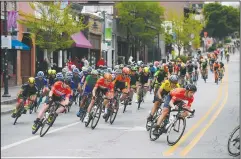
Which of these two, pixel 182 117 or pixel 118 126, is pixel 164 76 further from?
pixel 182 117

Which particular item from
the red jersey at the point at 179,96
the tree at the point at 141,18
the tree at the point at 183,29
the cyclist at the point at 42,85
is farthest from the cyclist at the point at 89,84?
the tree at the point at 183,29

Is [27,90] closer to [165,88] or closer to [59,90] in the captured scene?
[59,90]

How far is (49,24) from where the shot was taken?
3300 centimetres

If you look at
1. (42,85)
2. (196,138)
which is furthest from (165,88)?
(42,85)

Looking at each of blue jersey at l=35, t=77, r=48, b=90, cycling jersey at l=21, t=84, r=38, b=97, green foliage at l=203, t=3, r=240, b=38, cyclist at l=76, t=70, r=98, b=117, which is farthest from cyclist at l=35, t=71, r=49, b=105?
green foliage at l=203, t=3, r=240, b=38

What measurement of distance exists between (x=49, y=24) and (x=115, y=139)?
19769mm

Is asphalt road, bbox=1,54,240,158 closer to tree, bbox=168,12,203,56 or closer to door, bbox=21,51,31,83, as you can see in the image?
door, bbox=21,51,31,83

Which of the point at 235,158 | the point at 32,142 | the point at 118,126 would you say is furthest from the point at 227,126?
the point at 32,142

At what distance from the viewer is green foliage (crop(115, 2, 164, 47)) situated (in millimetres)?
41812

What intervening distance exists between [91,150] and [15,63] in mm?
22529

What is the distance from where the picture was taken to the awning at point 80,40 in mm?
42838

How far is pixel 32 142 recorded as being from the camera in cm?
1342

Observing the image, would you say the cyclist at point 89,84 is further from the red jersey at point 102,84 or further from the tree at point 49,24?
the tree at point 49,24

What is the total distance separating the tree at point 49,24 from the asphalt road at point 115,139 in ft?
41.7
